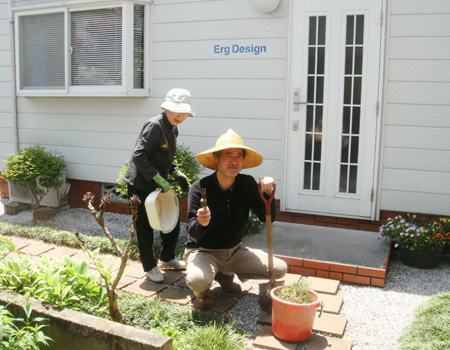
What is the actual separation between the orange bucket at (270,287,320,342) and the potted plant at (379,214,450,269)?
177cm

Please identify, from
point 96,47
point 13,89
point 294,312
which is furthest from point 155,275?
point 13,89

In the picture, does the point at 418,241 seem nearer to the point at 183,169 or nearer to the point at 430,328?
the point at 430,328

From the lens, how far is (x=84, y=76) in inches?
257

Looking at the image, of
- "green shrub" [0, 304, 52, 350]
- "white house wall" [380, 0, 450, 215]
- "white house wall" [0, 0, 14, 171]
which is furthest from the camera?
"white house wall" [0, 0, 14, 171]

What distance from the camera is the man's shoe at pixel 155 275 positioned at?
4.31m

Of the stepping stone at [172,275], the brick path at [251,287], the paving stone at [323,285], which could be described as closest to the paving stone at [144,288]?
the brick path at [251,287]

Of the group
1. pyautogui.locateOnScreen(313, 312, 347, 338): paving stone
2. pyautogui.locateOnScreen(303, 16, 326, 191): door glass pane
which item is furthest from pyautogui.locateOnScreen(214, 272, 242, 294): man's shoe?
pyautogui.locateOnScreen(303, 16, 326, 191): door glass pane

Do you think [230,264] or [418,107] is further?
[418,107]

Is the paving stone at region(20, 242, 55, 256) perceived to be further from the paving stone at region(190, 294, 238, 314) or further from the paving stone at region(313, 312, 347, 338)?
the paving stone at region(313, 312, 347, 338)

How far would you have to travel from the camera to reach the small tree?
614 cm

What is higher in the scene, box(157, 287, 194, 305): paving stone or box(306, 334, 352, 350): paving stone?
box(157, 287, 194, 305): paving stone

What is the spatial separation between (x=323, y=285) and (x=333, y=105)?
2.02m

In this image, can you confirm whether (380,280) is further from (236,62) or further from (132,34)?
(132,34)

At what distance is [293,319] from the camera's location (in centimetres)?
318
